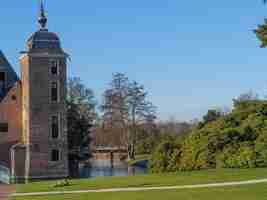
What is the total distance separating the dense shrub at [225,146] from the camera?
96.4 ft

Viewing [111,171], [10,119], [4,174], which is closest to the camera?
[4,174]

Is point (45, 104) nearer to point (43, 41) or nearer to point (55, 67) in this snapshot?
point (55, 67)

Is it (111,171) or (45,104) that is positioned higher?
(45,104)

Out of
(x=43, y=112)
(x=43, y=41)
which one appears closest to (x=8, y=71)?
(x=43, y=41)

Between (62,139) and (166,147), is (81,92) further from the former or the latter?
(166,147)

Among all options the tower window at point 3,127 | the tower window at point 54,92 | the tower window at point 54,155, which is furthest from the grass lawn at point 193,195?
the tower window at point 3,127

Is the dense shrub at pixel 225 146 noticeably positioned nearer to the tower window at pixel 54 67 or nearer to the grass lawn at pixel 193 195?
the grass lawn at pixel 193 195

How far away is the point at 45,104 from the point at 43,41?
16.4ft

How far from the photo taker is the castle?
44.7 meters

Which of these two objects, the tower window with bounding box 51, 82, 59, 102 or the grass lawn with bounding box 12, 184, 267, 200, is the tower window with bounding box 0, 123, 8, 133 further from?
the grass lawn with bounding box 12, 184, 267, 200

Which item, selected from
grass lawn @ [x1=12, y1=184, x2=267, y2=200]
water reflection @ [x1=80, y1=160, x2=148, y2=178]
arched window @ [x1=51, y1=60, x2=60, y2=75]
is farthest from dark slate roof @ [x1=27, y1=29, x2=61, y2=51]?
grass lawn @ [x1=12, y1=184, x2=267, y2=200]

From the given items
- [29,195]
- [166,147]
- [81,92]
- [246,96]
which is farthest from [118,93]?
[29,195]

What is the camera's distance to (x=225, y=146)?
104 ft

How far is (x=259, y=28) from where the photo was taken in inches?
801
